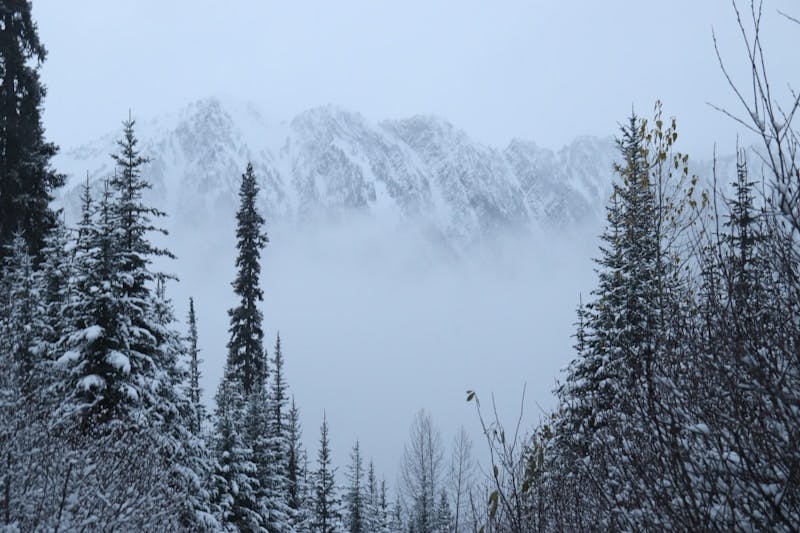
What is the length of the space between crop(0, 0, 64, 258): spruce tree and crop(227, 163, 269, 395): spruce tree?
32.2ft

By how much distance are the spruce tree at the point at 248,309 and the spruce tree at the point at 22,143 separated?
386 inches

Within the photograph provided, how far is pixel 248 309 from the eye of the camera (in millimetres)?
26734

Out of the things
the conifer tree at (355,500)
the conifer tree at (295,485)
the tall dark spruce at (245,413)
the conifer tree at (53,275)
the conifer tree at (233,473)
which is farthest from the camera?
the conifer tree at (355,500)

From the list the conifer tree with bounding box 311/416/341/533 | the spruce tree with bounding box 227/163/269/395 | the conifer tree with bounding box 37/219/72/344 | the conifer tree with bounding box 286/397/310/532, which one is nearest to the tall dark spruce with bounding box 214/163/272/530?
the spruce tree with bounding box 227/163/269/395

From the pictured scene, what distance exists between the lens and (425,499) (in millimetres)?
37438

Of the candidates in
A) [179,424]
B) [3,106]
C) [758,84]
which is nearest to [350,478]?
[179,424]

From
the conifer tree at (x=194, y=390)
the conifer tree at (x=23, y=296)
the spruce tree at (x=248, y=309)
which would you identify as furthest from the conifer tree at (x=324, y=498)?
the conifer tree at (x=23, y=296)

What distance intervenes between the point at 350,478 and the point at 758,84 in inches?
1342

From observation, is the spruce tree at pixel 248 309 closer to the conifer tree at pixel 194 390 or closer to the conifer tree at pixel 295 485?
the conifer tree at pixel 194 390

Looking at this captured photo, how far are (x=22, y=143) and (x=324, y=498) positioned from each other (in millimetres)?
20306

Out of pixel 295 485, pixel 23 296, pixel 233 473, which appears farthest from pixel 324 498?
pixel 23 296

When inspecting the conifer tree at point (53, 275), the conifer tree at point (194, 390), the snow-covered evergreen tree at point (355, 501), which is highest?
the conifer tree at point (53, 275)

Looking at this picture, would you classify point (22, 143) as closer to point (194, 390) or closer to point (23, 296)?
point (23, 296)

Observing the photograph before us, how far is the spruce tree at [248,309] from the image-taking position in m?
26.2
